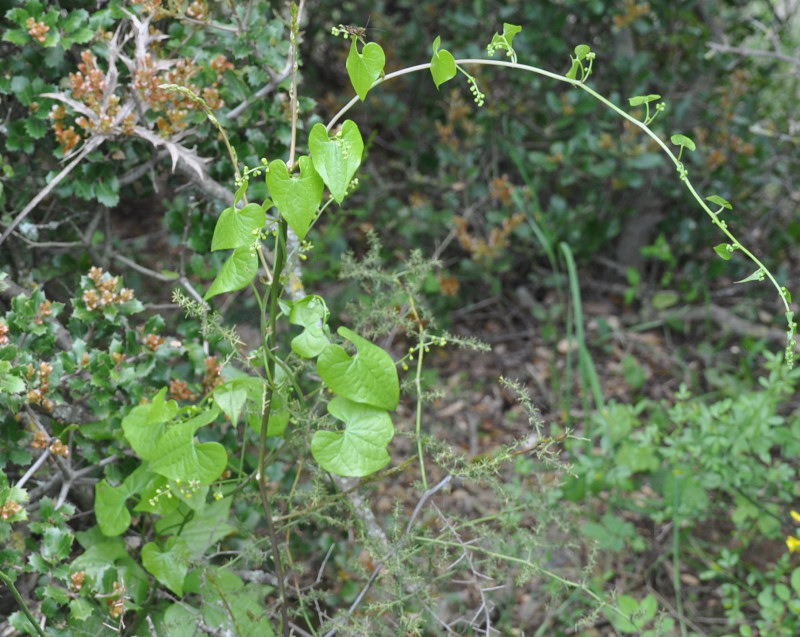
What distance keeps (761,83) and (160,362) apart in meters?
2.98

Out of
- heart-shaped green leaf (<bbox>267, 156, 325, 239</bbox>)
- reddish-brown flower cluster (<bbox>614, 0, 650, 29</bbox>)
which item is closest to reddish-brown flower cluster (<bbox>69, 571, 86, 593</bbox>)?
heart-shaped green leaf (<bbox>267, 156, 325, 239</bbox>)

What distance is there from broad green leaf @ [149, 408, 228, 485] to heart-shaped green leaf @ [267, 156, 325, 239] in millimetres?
392

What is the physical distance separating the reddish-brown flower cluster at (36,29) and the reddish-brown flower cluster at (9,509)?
38.6 inches

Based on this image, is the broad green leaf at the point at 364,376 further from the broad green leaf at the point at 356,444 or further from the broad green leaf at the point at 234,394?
the broad green leaf at the point at 234,394

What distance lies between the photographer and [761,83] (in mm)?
3479

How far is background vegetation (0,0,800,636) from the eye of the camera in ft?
5.10

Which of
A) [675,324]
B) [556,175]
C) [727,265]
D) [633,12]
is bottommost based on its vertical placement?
[675,324]

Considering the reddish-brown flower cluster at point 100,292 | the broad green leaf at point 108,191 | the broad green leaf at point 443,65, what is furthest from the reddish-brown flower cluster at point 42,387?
the broad green leaf at point 443,65

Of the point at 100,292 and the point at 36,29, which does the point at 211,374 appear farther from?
the point at 36,29

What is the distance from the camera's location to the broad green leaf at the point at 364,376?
4.18ft

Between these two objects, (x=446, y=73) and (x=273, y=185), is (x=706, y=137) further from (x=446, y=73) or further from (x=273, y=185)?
(x=273, y=185)

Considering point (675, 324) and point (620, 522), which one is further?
point (675, 324)

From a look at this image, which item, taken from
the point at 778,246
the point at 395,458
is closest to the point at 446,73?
the point at 395,458

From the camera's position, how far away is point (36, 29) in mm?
1689
